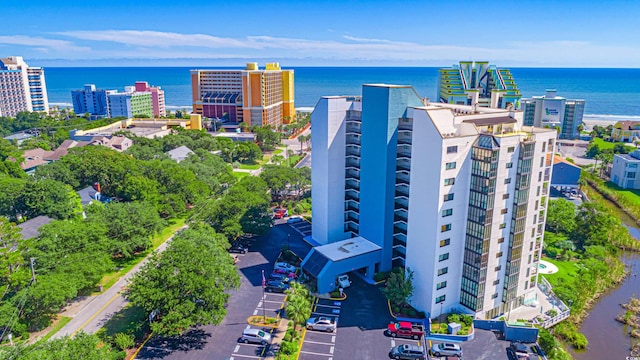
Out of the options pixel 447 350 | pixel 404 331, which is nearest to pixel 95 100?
pixel 404 331

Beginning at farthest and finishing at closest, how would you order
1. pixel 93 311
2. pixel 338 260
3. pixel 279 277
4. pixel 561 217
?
1. pixel 561 217
2. pixel 279 277
3. pixel 338 260
4. pixel 93 311

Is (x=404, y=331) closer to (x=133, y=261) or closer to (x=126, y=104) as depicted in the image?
(x=133, y=261)

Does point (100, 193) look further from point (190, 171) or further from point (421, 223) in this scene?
point (421, 223)

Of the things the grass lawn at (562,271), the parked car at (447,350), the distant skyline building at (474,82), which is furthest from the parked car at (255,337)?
the distant skyline building at (474,82)

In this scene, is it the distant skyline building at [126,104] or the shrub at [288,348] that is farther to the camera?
the distant skyline building at [126,104]

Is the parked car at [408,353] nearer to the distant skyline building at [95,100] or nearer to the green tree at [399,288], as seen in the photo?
the green tree at [399,288]

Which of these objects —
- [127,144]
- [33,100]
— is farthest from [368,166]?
[33,100]

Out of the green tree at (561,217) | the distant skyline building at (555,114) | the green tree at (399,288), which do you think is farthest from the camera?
the distant skyline building at (555,114)
